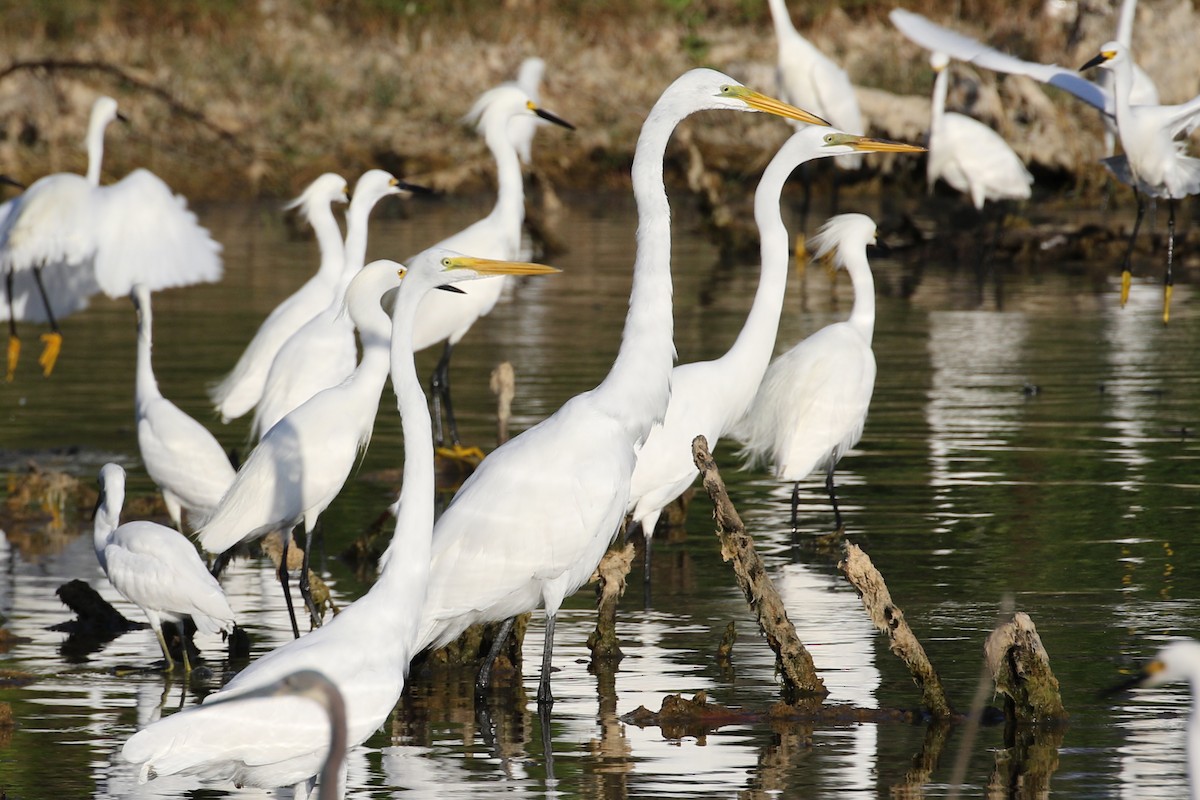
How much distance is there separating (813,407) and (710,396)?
1205mm

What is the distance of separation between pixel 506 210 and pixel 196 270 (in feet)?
7.85

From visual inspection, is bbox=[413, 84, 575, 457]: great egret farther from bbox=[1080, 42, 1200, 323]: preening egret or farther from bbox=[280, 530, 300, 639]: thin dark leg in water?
bbox=[1080, 42, 1200, 323]: preening egret

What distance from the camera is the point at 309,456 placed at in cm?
766

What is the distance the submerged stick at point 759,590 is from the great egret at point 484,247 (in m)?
5.39

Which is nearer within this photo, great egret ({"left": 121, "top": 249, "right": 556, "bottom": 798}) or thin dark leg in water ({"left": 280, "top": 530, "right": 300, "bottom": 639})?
great egret ({"left": 121, "top": 249, "right": 556, "bottom": 798})

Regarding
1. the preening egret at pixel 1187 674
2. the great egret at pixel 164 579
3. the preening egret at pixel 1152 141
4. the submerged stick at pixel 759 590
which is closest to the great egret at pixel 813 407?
the submerged stick at pixel 759 590

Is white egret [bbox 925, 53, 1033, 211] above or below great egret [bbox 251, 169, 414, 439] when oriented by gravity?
above

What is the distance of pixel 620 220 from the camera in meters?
27.8

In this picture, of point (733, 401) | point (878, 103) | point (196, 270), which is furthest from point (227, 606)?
point (878, 103)

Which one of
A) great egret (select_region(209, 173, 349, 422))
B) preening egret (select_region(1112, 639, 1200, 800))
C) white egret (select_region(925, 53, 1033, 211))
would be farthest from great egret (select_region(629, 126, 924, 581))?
white egret (select_region(925, 53, 1033, 211))

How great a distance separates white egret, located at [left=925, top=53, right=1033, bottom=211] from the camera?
2138 cm

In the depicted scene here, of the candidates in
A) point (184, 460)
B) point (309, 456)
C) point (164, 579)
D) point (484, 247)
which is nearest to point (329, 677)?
point (164, 579)

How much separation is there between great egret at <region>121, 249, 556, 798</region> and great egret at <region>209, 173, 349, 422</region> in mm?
Answer: 4426

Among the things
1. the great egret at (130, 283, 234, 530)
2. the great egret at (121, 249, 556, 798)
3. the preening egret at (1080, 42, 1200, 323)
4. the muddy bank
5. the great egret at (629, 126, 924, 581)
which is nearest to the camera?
the great egret at (121, 249, 556, 798)
